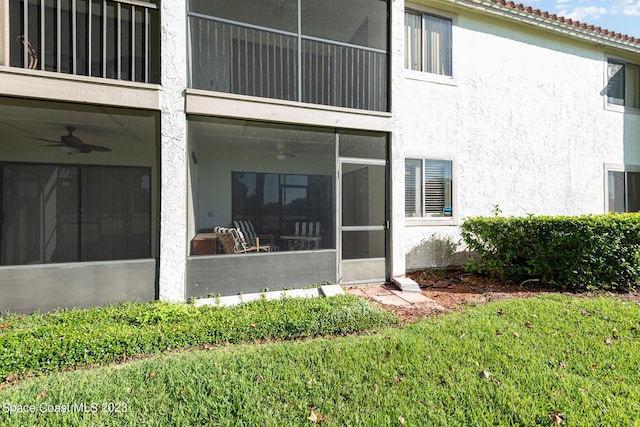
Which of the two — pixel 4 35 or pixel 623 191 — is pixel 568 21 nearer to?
pixel 623 191

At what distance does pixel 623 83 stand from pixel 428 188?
8.62 m

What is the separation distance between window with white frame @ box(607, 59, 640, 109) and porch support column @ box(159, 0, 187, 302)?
12.9 metres

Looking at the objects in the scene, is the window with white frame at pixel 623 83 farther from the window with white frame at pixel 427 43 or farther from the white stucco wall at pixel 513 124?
the window with white frame at pixel 427 43

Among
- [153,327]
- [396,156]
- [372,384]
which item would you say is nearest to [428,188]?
[396,156]

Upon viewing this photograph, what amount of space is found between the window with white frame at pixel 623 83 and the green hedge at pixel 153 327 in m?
11.6

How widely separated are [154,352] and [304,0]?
723 cm

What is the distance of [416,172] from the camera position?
761 cm

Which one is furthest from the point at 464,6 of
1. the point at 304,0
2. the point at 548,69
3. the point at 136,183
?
the point at 136,183

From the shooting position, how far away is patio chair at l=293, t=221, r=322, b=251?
6328 millimetres

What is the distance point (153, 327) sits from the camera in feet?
12.8

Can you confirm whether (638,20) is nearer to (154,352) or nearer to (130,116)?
(130,116)

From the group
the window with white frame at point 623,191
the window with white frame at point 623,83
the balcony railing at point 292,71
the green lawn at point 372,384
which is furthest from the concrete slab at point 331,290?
the window with white frame at point 623,83

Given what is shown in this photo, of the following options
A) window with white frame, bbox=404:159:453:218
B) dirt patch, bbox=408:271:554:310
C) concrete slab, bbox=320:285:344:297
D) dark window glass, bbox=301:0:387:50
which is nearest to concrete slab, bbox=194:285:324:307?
concrete slab, bbox=320:285:344:297

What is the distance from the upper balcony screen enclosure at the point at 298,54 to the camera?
5.77 metres
